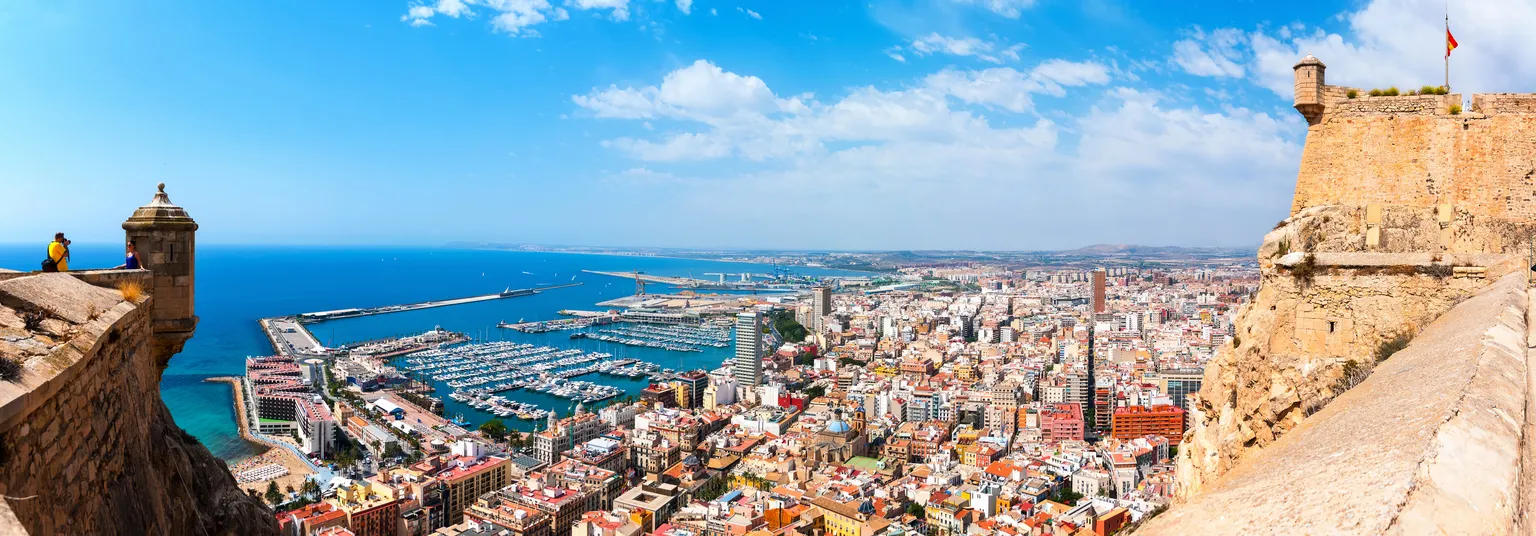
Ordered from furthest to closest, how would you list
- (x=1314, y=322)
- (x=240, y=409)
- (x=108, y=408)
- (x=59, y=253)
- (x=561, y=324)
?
(x=561, y=324) < (x=240, y=409) < (x=1314, y=322) < (x=59, y=253) < (x=108, y=408)

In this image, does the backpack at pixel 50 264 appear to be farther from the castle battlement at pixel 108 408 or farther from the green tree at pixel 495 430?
the green tree at pixel 495 430

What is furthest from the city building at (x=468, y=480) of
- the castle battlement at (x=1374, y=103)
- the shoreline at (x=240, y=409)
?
the castle battlement at (x=1374, y=103)

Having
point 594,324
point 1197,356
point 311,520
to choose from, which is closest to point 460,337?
point 594,324

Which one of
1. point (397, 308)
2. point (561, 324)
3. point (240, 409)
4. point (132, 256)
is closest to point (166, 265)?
point (132, 256)

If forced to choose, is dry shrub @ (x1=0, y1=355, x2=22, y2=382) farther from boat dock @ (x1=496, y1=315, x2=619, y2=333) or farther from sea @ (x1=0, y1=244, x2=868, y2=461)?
boat dock @ (x1=496, y1=315, x2=619, y2=333)

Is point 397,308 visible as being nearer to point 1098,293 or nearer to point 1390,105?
point 1098,293

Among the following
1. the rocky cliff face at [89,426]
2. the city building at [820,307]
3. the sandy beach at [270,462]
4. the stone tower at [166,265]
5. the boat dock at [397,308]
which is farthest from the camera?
the city building at [820,307]
